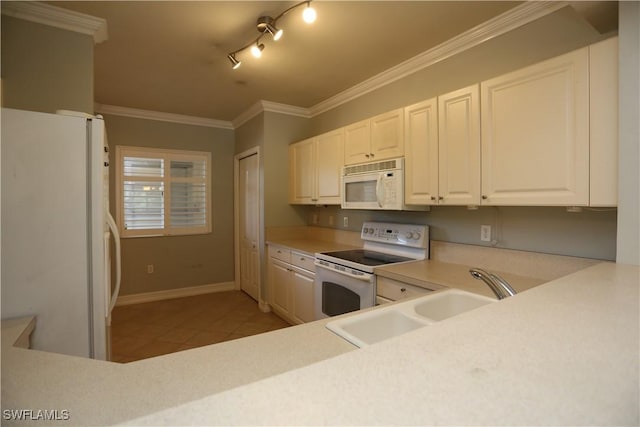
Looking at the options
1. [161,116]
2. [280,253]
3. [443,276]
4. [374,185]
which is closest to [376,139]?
[374,185]

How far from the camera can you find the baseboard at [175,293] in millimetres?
3969

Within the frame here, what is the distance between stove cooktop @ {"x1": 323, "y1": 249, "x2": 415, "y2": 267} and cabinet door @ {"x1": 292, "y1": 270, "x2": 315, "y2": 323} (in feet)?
1.23

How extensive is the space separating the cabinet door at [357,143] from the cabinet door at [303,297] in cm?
119

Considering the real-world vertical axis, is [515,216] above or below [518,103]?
below

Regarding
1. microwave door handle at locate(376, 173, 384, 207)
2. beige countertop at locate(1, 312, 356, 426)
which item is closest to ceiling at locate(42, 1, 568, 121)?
microwave door handle at locate(376, 173, 384, 207)

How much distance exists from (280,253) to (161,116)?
2.58m

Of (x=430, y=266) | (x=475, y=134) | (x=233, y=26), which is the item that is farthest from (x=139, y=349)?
(x=475, y=134)

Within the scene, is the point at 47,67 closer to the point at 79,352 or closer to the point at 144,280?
the point at 79,352

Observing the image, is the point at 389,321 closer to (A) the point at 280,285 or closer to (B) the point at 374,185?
(B) the point at 374,185

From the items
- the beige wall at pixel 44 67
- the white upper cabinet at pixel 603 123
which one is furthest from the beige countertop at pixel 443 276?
the beige wall at pixel 44 67

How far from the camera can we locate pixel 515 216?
6.35ft

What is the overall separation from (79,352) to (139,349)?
169 cm

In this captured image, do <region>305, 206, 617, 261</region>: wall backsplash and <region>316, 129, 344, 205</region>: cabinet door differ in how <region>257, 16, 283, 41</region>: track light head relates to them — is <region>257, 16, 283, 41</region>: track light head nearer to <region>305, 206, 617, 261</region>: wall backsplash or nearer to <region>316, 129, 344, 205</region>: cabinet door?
<region>316, 129, 344, 205</region>: cabinet door

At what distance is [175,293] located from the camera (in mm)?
4254
